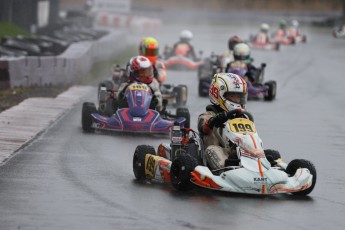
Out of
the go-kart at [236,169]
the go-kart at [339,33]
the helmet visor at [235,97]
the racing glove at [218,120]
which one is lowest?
the go-kart at [339,33]

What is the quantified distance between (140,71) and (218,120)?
211 inches

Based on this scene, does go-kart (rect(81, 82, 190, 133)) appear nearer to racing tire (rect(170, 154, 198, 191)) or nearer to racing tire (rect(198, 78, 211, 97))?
racing tire (rect(170, 154, 198, 191))

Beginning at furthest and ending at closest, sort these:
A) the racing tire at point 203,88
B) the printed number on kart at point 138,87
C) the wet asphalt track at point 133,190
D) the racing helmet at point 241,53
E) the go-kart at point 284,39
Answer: the go-kart at point 284,39
the racing helmet at point 241,53
the racing tire at point 203,88
the printed number on kart at point 138,87
the wet asphalt track at point 133,190

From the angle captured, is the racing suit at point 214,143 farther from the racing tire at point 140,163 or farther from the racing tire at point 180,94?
the racing tire at point 180,94

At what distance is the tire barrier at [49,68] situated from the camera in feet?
66.0

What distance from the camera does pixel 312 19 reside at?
2594 inches

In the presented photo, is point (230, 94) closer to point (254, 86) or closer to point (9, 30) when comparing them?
point (254, 86)

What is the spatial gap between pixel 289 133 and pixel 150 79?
227cm

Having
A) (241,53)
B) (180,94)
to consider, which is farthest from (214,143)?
(241,53)

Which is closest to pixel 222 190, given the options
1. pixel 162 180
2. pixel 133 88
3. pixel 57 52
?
pixel 162 180

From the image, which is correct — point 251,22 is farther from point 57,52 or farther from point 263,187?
point 263,187

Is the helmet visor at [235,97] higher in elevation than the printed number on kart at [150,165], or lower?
higher

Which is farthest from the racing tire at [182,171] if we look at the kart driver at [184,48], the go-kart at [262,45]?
the go-kart at [262,45]

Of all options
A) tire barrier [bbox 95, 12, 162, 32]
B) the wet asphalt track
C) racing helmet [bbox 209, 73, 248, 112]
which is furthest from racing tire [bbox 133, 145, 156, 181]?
tire barrier [bbox 95, 12, 162, 32]
